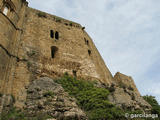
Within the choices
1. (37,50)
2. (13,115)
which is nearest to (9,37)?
(37,50)

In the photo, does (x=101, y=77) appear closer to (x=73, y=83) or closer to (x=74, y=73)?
(x=74, y=73)

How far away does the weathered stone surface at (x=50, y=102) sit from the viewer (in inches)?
344

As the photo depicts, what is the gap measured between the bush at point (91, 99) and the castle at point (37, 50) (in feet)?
3.79

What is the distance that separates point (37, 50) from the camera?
13.1m

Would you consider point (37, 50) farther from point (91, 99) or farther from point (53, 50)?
point (91, 99)

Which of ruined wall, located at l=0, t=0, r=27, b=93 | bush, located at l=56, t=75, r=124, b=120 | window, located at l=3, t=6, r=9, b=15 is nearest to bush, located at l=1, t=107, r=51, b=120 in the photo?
ruined wall, located at l=0, t=0, r=27, b=93

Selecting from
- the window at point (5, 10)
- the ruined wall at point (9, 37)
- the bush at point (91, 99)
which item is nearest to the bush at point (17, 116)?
the ruined wall at point (9, 37)

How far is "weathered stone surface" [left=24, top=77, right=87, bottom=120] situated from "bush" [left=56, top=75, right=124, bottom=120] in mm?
701

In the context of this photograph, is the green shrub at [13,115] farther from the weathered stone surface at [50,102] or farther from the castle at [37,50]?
the castle at [37,50]

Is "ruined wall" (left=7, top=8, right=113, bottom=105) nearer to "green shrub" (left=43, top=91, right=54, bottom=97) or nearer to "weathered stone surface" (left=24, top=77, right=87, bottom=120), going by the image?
"weathered stone surface" (left=24, top=77, right=87, bottom=120)

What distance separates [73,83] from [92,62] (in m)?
3.84

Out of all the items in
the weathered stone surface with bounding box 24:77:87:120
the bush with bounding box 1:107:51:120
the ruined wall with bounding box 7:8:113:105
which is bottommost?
the bush with bounding box 1:107:51:120

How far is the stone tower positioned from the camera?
1052 cm

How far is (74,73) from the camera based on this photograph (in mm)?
13516
